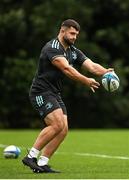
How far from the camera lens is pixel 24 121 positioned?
40875 mm

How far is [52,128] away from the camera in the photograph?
1107 cm

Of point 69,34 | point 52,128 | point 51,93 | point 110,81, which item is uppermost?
point 69,34

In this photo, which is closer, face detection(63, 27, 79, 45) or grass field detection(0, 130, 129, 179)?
grass field detection(0, 130, 129, 179)

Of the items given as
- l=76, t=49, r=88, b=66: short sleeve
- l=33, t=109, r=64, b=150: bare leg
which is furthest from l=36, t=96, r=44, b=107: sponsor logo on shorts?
l=76, t=49, r=88, b=66: short sleeve

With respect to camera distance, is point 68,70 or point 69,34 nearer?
point 68,70

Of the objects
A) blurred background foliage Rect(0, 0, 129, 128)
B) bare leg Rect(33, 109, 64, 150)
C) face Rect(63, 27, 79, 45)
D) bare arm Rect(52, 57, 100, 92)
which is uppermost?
face Rect(63, 27, 79, 45)

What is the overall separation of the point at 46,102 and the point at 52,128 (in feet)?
1.42

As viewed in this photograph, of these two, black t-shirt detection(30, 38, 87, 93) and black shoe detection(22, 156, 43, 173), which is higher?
black t-shirt detection(30, 38, 87, 93)

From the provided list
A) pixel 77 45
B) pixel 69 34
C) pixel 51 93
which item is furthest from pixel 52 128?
pixel 77 45

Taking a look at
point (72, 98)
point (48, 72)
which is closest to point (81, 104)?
point (72, 98)

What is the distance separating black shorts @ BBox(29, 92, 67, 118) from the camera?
36.6ft

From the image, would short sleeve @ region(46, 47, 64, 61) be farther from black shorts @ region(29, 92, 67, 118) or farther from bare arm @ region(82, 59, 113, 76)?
bare arm @ region(82, 59, 113, 76)

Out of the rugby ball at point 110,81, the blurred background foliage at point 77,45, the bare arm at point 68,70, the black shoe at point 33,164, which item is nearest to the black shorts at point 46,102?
the bare arm at point 68,70

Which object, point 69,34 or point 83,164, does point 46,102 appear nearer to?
point 69,34
